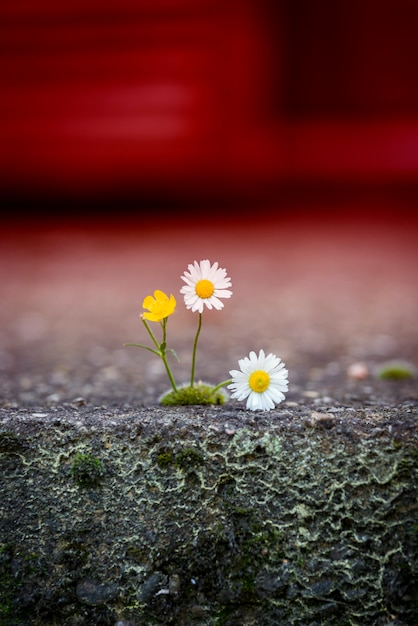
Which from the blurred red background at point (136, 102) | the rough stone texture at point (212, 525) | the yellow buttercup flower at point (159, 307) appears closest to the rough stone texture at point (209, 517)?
the rough stone texture at point (212, 525)

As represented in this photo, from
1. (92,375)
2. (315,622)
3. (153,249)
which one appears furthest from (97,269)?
(315,622)

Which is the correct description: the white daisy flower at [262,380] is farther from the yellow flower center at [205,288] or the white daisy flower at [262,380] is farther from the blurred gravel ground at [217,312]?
the blurred gravel ground at [217,312]

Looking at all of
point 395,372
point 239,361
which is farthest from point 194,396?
point 395,372

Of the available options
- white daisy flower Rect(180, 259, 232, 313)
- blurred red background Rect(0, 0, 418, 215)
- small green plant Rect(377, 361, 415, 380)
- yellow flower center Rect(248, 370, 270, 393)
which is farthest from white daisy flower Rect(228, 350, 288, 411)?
blurred red background Rect(0, 0, 418, 215)

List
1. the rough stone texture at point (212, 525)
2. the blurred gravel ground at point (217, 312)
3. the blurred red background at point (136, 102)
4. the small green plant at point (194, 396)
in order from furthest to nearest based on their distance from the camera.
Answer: the blurred red background at point (136, 102) → the blurred gravel ground at point (217, 312) → the small green plant at point (194, 396) → the rough stone texture at point (212, 525)

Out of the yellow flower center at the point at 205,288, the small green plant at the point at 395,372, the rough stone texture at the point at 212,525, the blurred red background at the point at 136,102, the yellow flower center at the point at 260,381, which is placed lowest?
the rough stone texture at the point at 212,525

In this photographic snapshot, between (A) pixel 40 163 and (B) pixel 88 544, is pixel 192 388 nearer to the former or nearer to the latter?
(B) pixel 88 544

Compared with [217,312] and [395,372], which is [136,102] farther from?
[395,372]
